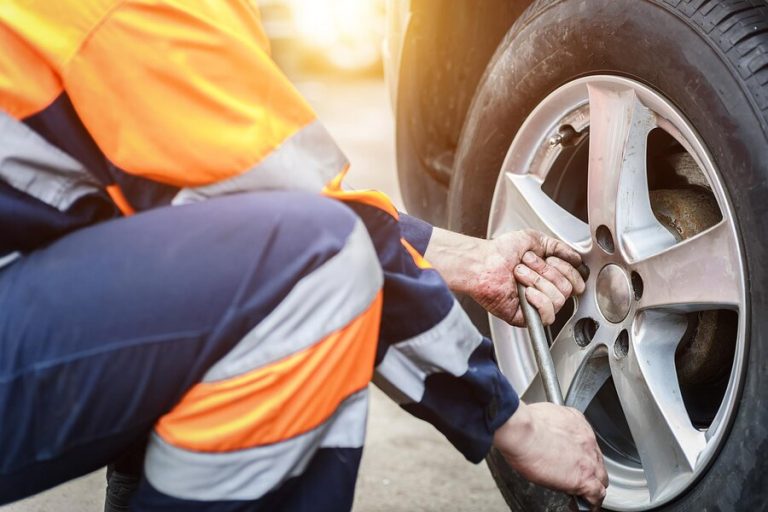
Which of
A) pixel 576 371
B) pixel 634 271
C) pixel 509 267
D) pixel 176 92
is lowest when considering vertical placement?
pixel 576 371

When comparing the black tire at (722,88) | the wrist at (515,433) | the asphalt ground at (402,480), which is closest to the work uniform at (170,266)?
the wrist at (515,433)

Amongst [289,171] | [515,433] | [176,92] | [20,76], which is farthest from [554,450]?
[20,76]

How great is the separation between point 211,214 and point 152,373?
18 centimetres

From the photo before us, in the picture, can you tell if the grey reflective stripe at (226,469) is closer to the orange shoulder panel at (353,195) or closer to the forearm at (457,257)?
the orange shoulder panel at (353,195)

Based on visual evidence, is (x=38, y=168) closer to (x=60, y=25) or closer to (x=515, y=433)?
(x=60, y=25)

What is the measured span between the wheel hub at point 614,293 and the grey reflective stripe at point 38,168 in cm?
82

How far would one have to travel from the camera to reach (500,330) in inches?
72.1

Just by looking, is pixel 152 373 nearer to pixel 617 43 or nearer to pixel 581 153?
pixel 617 43

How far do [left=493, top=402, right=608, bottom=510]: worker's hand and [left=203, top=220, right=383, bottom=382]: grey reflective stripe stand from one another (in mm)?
345

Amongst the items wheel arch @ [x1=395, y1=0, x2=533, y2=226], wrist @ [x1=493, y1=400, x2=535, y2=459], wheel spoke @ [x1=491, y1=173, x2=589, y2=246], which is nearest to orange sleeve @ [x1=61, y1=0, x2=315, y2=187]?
wrist @ [x1=493, y1=400, x2=535, y2=459]

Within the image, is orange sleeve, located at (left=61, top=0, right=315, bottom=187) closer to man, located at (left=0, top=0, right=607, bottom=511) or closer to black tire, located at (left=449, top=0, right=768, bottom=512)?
man, located at (left=0, top=0, right=607, bottom=511)

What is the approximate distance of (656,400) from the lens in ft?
4.57

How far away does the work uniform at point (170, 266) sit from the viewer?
1.00 m

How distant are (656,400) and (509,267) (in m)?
0.32
